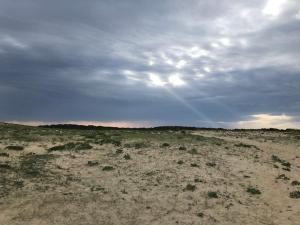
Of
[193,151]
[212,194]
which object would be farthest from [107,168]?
[193,151]

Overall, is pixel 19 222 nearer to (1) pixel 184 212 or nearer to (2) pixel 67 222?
(2) pixel 67 222

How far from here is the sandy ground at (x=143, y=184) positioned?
2552 centimetres

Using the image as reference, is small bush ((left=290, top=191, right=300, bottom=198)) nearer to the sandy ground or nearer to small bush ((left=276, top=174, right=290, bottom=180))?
the sandy ground

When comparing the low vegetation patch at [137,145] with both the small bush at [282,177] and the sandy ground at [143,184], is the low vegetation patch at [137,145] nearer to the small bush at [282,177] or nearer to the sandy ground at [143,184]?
the sandy ground at [143,184]

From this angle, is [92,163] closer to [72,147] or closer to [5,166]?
[72,147]

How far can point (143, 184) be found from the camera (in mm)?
30312

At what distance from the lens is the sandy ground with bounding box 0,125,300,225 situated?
83.7ft

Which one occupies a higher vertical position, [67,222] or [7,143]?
[7,143]

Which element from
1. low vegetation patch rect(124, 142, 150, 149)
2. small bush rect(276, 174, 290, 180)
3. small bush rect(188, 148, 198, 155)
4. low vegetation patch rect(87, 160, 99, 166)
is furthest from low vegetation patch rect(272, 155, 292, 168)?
low vegetation patch rect(87, 160, 99, 166)

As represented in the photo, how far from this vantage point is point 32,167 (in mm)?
31672

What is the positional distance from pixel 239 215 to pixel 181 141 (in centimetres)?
1831

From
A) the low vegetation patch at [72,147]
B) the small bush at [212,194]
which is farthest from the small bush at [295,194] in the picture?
the low vegetation patch at [72,147]

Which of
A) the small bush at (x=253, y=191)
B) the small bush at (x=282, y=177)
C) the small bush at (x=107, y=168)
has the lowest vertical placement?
the small bush at (x=253, y=191)

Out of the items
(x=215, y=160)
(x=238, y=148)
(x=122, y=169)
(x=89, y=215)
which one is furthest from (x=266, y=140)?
(x=89, y=215)
